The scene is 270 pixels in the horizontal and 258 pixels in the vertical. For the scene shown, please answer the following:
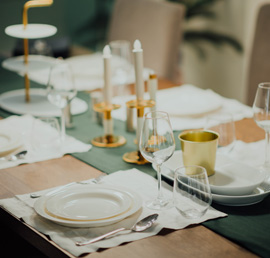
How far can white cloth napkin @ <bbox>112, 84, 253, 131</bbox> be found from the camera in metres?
1.81

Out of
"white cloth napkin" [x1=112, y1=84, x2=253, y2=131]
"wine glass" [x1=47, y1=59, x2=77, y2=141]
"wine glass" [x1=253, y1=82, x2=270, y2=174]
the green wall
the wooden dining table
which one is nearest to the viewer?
the wooden dining table

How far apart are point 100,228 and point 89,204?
0.12 metres

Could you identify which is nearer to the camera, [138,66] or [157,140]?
[157,140]

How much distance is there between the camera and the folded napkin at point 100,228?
1027 millimetres

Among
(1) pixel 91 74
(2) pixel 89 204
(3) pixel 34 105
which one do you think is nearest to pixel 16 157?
(2) pixel 89 204

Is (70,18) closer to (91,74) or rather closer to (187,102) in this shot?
(91,74)

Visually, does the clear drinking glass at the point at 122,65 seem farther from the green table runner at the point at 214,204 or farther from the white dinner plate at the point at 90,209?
the white dinner plate at the point at 90,209

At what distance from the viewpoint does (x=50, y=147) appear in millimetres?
1553

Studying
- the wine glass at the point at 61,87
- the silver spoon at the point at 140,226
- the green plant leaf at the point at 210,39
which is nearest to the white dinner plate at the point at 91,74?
the wine glass at the point at 61,87

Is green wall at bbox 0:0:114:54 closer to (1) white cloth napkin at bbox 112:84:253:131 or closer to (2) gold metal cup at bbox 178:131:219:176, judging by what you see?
(1) white cloth napkin at bbox 112:84:253:131

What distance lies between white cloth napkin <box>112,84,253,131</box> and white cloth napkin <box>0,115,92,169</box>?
0.29 metres

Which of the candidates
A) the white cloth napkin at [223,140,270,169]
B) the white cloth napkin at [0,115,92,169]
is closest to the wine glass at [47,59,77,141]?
the white cloth napkin at [0,115,92,169]

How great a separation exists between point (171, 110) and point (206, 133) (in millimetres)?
542

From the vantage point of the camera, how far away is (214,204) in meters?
1.19
